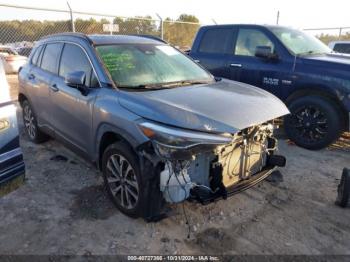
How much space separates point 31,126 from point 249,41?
426 centimetres

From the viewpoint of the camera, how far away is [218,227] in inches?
136

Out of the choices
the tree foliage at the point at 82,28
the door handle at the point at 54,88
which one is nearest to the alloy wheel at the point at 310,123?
the door handle at the point at 54,88

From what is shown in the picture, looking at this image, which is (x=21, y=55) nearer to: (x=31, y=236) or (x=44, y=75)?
(x=44, y=75)

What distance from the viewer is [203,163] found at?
127 inches

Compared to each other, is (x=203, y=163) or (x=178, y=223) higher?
(x=203, y=163)

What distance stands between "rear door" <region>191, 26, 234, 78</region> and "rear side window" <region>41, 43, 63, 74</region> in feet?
10.5

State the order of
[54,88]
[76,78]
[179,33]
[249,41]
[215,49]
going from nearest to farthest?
[76,78], [54,88], [249,41], [215,49], [179,33]

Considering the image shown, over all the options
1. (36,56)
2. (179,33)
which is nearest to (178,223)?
(36,56)

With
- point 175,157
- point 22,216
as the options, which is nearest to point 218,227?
point 175,157

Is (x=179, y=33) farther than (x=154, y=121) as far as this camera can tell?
Yes

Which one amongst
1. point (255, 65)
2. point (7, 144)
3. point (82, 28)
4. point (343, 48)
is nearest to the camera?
point (7, 144)

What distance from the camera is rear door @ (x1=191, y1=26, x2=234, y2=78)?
686 centimetres

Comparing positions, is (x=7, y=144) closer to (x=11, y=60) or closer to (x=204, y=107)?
(x=204, y=107)

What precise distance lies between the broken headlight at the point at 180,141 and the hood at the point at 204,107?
6 centimetres
